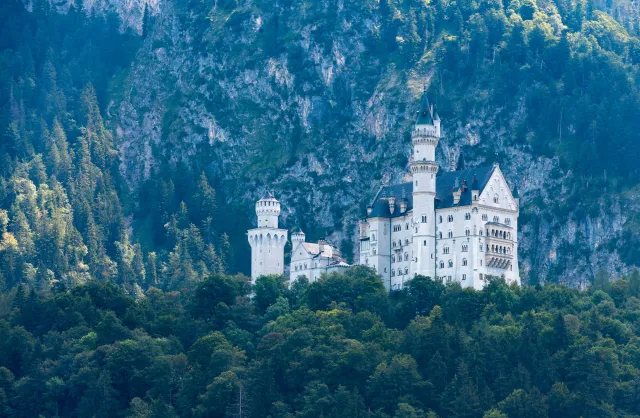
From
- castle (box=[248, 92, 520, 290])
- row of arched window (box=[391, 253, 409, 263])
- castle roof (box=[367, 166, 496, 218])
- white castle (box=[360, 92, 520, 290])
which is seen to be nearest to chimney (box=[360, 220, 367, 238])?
castle (box=[248, 92, 520, 290])

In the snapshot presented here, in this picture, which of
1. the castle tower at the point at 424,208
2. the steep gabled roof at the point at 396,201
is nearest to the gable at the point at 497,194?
the castle tower at the point at 424,208

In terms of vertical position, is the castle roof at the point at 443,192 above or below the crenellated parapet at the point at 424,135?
below

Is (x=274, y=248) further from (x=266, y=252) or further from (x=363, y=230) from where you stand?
(x=363, y=230)

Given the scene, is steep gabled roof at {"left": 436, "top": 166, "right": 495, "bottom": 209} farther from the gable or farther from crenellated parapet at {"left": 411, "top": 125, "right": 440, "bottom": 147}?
crenellated parapet at {"left": 411, "top": 125, "right": 440, "bottom": 147}

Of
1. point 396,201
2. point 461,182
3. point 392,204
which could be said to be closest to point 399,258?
point 392,204

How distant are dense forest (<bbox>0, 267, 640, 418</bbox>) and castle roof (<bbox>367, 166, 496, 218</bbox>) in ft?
23.6

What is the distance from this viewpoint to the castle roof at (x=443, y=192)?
563ft

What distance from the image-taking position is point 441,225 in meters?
172

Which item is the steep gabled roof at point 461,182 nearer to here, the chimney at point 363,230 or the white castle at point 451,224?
the white castle at point 451,224

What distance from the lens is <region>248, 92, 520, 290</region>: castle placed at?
170250 millimetres

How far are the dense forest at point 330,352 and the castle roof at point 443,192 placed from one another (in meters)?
7.19

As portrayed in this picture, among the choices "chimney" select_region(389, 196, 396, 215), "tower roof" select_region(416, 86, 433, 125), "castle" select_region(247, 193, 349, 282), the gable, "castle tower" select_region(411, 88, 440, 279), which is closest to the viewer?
the gable

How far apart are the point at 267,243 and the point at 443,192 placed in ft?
83.9

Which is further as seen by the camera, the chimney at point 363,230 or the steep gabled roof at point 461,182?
the chimney at point 363,230
